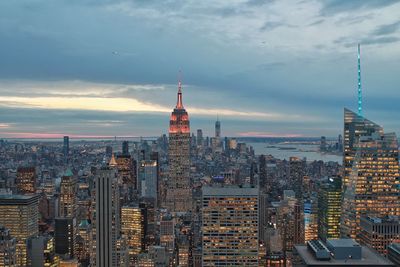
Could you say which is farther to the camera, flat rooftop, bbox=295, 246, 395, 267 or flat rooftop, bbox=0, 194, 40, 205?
flat rooftop, bbox=0, 194, 40, 205

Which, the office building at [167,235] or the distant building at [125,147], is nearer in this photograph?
the office building at [167,235]

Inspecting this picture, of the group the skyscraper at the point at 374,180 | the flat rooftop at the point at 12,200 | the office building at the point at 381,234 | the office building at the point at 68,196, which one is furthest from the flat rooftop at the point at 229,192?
the office building at the point at 68,196

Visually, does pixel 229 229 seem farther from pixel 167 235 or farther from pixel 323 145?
pixel 323 145

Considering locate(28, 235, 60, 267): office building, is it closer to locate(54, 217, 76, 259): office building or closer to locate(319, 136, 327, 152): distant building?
locate(54, 217, 76, 259): office building

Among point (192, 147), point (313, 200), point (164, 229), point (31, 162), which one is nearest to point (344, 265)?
point (164, 229)

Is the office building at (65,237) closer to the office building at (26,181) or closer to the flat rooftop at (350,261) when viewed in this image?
the office building at (26,181)

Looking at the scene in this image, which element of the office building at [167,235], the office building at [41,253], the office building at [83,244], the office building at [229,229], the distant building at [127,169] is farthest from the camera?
the distant building at [127,169]

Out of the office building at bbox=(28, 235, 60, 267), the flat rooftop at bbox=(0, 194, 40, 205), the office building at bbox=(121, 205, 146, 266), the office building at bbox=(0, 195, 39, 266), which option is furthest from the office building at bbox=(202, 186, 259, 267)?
the flat rooftop at bbox=(0, 194, 40, 205)
